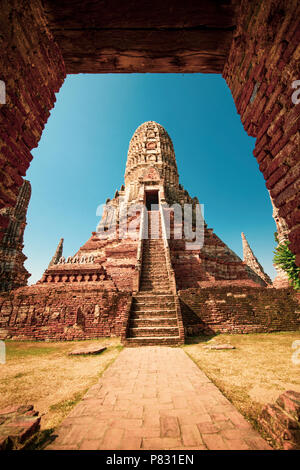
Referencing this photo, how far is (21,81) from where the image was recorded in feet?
7.05

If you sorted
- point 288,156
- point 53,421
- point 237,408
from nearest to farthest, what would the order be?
point 288,156, point 53,421, point 237,408

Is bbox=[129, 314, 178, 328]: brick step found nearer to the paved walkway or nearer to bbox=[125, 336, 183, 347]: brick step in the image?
bbox=[125, 336, 183, 347]: brick step

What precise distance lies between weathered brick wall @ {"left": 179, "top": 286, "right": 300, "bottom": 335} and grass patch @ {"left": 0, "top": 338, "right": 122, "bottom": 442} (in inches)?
125

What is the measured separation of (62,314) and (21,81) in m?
7.25

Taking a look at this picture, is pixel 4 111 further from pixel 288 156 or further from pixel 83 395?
pixel 83 395

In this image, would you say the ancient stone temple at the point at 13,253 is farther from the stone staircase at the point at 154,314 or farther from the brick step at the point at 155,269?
the stone staircase at the point at 154,314

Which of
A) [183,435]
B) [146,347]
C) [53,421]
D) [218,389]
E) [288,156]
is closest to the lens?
[183,435]

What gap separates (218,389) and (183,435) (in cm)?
121

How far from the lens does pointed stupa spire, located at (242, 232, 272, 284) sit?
23.2m

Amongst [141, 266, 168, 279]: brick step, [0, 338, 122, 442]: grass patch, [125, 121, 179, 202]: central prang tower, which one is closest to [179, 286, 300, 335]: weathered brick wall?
[141, 266, 168, 279]: brick step

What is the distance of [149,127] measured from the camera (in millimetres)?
35000

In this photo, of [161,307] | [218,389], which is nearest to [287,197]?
[218,389]

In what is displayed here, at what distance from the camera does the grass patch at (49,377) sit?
7.74 ft

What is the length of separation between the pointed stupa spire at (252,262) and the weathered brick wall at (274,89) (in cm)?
2477
